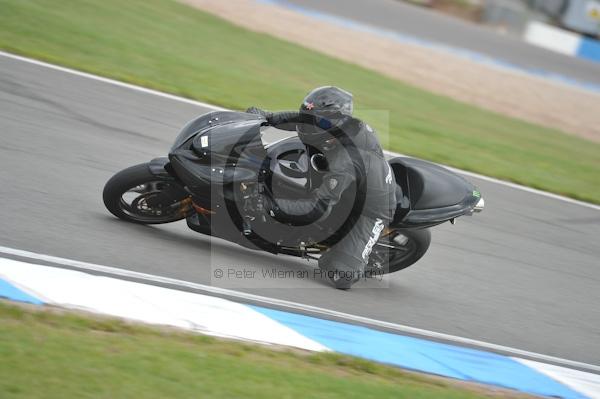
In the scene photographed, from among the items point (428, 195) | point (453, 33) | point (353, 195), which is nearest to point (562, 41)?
point (453, 33)

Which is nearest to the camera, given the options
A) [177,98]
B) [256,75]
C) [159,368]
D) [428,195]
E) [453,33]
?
[159,368]

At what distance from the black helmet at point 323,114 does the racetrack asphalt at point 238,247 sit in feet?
3.82

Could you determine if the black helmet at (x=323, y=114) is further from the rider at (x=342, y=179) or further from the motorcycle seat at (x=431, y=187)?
the motorcycle seat at (x=431, y=187)

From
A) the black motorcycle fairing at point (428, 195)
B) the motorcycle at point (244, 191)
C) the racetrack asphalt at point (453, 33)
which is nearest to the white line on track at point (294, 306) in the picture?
the motorcycle at point (244, 191)

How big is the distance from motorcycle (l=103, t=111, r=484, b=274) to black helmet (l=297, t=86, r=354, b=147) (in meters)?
0.20

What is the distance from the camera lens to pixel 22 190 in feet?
21.2

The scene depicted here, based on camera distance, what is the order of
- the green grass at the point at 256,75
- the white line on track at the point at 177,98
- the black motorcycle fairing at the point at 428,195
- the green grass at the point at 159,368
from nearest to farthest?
the green grass at the point at 159,368
the black motorcycle fairing at the point at 428,195
the white line on track at the point at 177,98
the green grass at the point at 256,75

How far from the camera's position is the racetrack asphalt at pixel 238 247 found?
6020 mm

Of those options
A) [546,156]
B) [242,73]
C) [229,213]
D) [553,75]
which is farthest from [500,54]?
[229,213]

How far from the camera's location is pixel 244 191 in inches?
239

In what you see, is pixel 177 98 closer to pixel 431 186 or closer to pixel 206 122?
pixel 206 122

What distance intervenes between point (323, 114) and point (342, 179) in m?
0.51

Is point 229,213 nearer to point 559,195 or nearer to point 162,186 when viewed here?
point 162,186

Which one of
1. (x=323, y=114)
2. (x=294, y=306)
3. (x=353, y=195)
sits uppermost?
(x=323, y=114)
